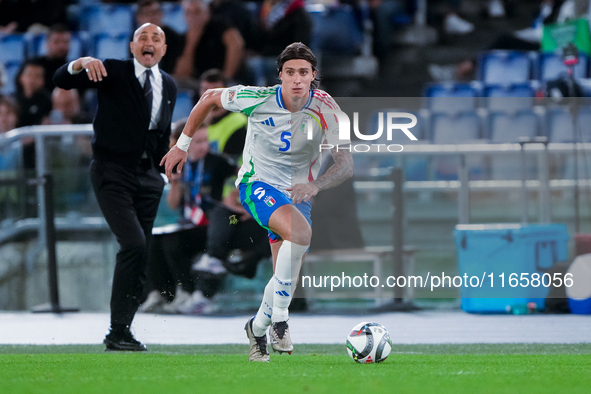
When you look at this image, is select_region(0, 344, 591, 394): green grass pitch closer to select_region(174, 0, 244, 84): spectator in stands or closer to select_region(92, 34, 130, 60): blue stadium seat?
select_region(174, 0, 244, 84): spectator in stands

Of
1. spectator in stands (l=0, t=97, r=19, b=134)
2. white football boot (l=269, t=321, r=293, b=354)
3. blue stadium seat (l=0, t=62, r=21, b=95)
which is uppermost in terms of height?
blue stadium seat (l=0, t=62, r=21, b=95)

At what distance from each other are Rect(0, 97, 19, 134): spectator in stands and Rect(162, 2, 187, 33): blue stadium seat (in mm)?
3311

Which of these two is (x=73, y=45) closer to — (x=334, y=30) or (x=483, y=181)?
Result: (x=334, y=30)

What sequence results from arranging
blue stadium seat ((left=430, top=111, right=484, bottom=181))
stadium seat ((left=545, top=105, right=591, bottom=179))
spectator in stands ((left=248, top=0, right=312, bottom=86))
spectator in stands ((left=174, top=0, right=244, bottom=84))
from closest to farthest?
1. stadium seat ((left=545, top=105, right=591, bottom=179))
2. blue stadium seat ((left=430, top=111, right=484, bottom=181))
3. spectator in stands ((left=174, top=0, right=244, bottom=84))
4. spectator in stands ((left=248, top=0, right=312, bottom=86))

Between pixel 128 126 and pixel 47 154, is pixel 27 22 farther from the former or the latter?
pixel 128 126

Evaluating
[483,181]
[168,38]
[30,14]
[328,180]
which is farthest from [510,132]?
[30,14]

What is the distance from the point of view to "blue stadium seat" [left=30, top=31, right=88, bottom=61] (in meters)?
13.2

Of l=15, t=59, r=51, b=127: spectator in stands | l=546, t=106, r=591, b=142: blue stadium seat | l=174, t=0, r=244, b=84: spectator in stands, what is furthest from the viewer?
l=174, t=0, r=244, b=84: spectator in stands

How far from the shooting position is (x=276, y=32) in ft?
41.7

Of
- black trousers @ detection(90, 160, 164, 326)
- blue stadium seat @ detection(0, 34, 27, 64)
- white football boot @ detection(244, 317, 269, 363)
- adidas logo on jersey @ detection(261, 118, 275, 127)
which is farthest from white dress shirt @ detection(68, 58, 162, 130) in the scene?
blue stadium seat @ detection(0, 34, 27, 64)

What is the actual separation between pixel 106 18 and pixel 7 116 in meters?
3.91

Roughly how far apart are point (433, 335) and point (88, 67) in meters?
3.58

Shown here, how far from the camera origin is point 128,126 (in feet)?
21.5

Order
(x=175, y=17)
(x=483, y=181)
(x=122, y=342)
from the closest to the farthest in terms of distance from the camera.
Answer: (x=122, y=342)
(x=483, y=181)
(x=175, y=17)
